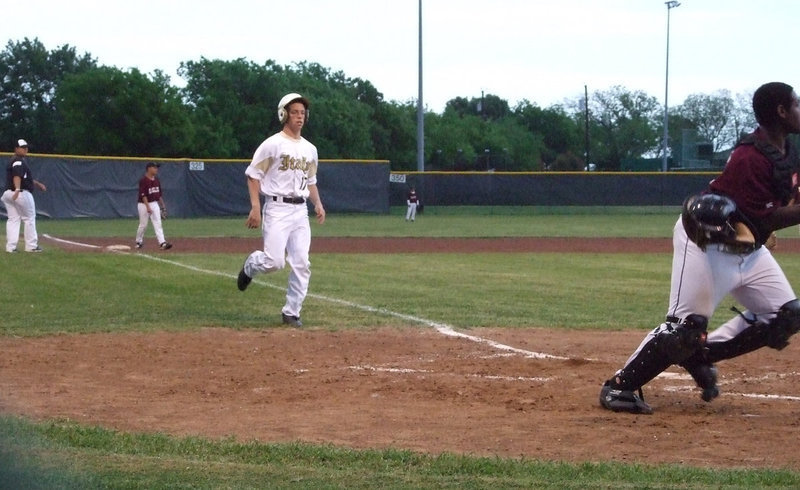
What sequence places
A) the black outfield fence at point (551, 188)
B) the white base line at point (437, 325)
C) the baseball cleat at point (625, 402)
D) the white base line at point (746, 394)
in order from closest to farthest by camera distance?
the baseball cleat at point (625, 402), the white base line at point (746, 394), the white base line at point (437, 325), the black outfield fence at point (551, 188)

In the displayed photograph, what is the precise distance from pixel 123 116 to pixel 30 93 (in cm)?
1257

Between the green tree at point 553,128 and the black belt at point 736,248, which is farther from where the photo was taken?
the green tree at point 553,128

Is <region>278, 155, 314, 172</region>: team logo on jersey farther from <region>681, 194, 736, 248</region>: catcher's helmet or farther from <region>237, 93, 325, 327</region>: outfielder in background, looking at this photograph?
<region>681, 194, 736, 248</region>: catcher's helmet

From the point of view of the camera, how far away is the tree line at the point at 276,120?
68438 millimetres

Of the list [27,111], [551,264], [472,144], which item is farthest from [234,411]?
[472,144]

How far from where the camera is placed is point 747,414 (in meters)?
6.46

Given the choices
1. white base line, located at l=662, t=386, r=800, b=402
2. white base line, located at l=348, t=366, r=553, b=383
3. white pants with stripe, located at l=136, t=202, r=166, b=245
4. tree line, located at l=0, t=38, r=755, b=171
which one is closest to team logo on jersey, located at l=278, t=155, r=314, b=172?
white base line, located at l=348, t=366, r=553, b=383

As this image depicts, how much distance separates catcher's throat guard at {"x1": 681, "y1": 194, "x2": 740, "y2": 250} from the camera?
19.6 ft

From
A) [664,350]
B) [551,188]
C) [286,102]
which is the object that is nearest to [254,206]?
[286,102]

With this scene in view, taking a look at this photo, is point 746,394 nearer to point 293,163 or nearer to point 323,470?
point 323,470

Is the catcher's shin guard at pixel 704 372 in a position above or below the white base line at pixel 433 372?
above

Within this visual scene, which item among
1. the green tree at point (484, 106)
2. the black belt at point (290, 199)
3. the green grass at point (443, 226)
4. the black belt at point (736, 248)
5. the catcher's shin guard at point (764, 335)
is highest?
the green tree at point (484, 106)

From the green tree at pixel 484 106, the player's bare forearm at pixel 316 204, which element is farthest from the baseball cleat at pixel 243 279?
the green tree at pixel 484 106

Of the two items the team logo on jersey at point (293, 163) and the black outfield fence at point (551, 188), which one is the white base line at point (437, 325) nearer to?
the team logo on jersey at point (293, 163)
